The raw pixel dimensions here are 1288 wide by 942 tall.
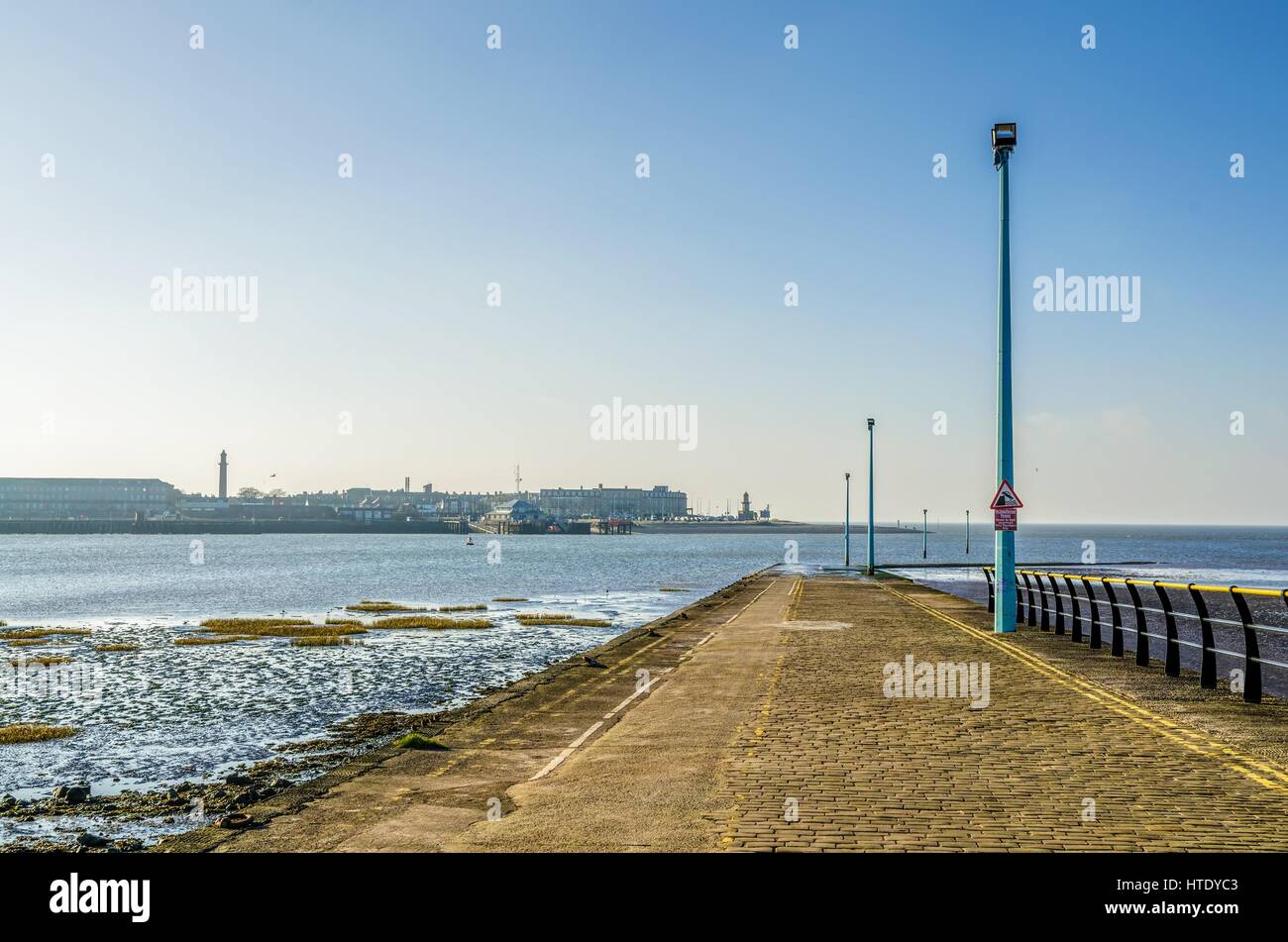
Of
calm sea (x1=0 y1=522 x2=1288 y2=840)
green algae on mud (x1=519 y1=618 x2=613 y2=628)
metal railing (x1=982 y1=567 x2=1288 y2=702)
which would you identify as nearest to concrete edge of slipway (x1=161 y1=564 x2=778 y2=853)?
calm sea (x1=0 y1=522 x2=1288 y2=840)

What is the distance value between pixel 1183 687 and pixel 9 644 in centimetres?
2887

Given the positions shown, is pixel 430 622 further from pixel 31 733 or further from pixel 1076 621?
pixel 1076 621

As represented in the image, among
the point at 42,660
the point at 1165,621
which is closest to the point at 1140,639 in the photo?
the point at 1165,621

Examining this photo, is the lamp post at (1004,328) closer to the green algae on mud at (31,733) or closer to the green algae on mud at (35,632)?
the green algae on mud at (31,733)

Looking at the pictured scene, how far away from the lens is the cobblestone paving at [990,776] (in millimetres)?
6805

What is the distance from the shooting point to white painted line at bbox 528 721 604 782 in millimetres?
9467

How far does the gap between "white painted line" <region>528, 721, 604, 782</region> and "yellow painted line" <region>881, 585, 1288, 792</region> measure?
5933 mm

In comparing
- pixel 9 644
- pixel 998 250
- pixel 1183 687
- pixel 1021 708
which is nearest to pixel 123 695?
pixel 9 644

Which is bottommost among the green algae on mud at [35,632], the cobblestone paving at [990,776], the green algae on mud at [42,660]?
the green algae on mud at [35,632]

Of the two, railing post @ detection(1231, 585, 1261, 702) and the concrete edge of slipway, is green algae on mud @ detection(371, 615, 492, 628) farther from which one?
railing post @ detection(1231, 585, 1261, 702)

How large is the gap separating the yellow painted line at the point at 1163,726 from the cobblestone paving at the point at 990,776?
24mm

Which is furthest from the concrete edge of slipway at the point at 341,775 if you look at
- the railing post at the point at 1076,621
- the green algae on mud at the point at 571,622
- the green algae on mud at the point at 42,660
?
the green algae on mud at the point at 571,622

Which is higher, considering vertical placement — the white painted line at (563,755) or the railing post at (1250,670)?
the railing post at (1250,670)
